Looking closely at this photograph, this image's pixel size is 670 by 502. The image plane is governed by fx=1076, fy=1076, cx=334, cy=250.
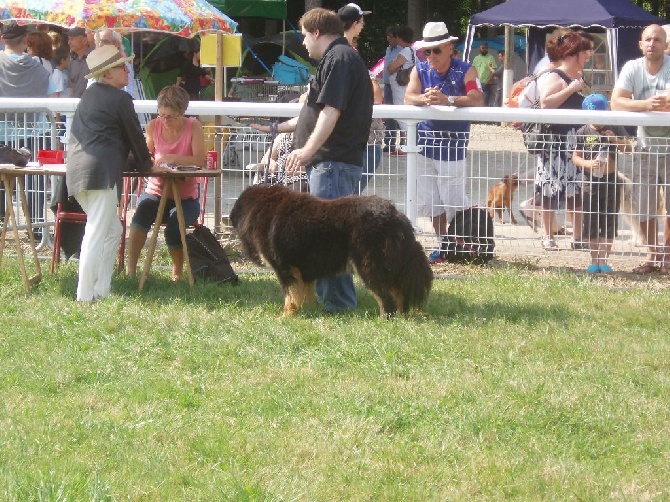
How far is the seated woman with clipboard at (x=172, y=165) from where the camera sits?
848 centimetres

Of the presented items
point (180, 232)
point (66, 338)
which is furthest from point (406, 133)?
point (66, 338)

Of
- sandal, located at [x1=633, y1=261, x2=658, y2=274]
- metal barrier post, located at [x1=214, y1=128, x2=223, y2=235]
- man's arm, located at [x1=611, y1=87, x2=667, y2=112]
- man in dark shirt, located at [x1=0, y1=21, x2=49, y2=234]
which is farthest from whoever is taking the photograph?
man in dark shirt, located at [x1=0, y1=21, x2=49, y2=234]

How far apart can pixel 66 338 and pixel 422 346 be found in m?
2.25

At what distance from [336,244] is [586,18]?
14.2 m

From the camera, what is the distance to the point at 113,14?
12.0m

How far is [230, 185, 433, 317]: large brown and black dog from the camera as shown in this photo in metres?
7.16

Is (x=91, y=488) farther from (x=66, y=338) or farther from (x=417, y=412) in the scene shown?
(x=66, y=338)

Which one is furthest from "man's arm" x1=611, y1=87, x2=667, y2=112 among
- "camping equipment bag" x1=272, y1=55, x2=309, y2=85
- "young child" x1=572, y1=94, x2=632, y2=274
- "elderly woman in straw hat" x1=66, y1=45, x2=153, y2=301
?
"camping equipment bag" x1=272, y1=55, x2=309, y2=85

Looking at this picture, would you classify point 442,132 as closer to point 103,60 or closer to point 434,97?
point 434,97

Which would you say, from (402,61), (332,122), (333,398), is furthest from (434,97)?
(402,61)

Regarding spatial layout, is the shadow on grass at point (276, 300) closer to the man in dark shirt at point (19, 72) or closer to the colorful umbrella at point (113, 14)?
the man in dark shirt at point (19, 72)

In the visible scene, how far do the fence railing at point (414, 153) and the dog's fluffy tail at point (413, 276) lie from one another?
1943mm

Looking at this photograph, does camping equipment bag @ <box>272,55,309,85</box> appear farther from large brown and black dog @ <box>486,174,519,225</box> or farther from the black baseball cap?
large brown and black dog @ <box>486,174,519,225</box>

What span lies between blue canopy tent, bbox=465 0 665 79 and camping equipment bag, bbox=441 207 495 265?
1164 centimetres
